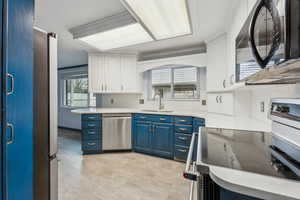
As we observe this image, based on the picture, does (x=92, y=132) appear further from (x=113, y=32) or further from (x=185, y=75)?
(x=185, y=75)

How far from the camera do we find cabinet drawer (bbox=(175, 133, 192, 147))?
2.79 m

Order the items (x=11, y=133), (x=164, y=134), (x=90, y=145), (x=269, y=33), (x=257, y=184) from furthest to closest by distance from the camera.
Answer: (x=90, y=145), (x=164, y=134), (x=11, y=133), (x=269, y=33), (x=257, y=184)

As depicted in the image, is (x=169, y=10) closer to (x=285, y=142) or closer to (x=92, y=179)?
(x=285, y=142)

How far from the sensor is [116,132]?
331 cm

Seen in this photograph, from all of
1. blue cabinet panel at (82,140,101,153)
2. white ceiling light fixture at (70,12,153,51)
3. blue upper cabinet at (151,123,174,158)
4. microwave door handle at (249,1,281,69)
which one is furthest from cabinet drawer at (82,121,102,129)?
microwave door handle at (249,1,281,69)

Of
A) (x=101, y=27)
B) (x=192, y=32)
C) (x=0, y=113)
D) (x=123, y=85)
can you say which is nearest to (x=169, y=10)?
(x=192, y=32)

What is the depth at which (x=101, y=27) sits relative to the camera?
2348 millimetres

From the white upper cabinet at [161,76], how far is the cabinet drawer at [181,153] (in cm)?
158

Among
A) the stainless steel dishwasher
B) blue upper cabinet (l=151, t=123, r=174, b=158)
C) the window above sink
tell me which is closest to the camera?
blue upper cabinet (l=151, t=123, r=174, b=158)

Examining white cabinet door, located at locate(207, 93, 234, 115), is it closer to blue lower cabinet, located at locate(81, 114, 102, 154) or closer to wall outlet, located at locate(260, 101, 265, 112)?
wall outlet, located at locate(260, 101, 265, 112)

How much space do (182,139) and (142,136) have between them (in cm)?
86

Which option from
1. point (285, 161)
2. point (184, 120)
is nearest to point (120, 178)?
point (184, 120)

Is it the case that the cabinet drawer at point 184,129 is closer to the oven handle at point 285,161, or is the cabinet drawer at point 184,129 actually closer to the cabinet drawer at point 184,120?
the cabinet drawer at point 184,120

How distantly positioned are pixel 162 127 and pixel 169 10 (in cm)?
200
